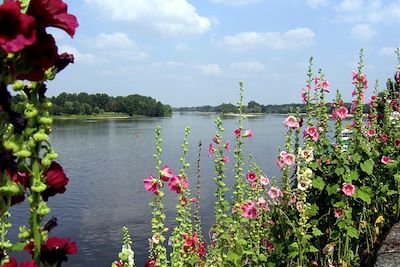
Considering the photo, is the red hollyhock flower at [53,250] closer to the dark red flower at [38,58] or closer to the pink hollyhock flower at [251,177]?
the dark red flower at [38,58]

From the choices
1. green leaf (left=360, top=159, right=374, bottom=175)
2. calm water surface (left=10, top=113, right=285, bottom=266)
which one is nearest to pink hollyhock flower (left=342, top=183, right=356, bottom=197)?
green leaf (left=360, top=159, right=374, bottom=175)

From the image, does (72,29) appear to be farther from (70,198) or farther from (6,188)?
(70,198)

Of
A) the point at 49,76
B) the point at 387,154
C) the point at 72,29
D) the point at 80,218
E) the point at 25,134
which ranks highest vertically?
the point at 72,29

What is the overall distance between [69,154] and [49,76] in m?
32.5

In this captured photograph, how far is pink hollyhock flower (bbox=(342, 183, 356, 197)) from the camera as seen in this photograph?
168 inches

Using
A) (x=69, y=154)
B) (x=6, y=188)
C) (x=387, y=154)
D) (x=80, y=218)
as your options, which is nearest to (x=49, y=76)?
(x=6, y=188)

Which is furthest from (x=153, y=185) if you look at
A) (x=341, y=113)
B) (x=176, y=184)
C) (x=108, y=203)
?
(x=108, y=203)

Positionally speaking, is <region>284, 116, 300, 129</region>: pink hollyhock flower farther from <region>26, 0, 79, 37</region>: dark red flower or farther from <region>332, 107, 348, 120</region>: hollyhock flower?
<region>26, 0, 79, 37</region>: dark red flower

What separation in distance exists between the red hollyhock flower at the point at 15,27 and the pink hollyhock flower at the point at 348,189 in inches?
155

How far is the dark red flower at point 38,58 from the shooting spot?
3.06 ft

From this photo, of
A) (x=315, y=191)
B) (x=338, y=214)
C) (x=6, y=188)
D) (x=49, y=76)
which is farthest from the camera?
(x=315, y=191)

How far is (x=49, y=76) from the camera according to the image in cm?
104

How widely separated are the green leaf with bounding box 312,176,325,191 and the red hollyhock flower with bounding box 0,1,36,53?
12.6ft

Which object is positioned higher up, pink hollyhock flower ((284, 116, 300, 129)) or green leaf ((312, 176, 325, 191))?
pink hollyhock flower ((284, 116, 300, 129))
